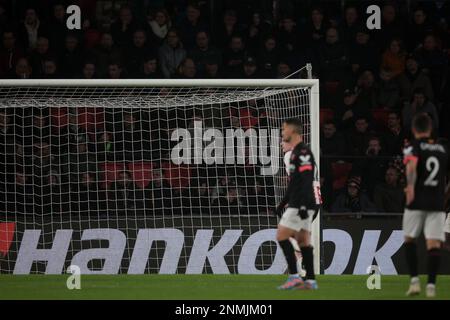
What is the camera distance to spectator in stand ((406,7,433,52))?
1800cm

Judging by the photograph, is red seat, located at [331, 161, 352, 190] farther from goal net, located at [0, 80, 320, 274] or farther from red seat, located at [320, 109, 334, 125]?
red seat, located at [320, 109, 334, 125]

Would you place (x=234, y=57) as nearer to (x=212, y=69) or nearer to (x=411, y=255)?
(x=212, y=69)

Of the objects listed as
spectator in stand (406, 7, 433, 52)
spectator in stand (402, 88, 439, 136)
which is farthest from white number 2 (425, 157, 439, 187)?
spectator in stand (406, 7, 433, 52)

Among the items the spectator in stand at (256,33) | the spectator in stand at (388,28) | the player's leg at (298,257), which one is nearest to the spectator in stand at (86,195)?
the player's leg at (298,257)

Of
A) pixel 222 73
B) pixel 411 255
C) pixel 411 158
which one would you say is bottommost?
pixel 411 255

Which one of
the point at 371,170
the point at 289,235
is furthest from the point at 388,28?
the point at 289,235

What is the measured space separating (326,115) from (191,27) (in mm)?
2731

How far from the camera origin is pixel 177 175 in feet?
49.8

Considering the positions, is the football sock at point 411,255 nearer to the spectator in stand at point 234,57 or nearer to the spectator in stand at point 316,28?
the spectator in stand at point 234,57

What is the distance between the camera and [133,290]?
11.2 meters

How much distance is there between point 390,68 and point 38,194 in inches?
250

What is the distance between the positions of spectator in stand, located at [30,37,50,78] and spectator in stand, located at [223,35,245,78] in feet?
9.34

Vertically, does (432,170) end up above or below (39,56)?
below

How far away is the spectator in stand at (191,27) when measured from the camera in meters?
17.5
